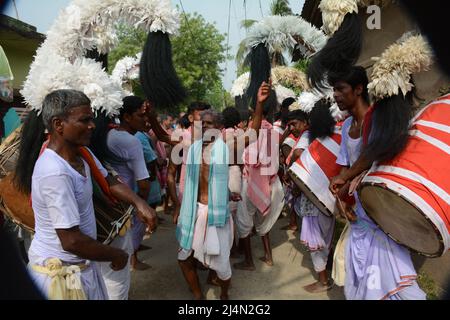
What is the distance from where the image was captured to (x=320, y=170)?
3.07 meters

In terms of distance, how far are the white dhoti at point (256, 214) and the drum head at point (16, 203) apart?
7.91ft

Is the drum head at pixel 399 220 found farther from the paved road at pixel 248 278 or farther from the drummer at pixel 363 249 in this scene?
the paved road at pixel 248 278

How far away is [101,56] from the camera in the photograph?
310 centimetres

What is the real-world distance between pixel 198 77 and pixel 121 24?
52.6 ft

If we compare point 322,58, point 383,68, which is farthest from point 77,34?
point 383,68

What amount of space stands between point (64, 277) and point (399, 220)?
1967mm

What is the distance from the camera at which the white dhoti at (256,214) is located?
13.9ft

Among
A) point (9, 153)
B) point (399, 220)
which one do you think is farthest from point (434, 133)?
point (9, 153)

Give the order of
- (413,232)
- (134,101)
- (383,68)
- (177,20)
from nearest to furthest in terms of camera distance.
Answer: (383,68) → (413,232) → (177,20) → (134,101)

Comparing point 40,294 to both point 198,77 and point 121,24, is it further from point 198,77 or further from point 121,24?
point 198,77

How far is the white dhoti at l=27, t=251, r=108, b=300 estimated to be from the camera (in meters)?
1.80

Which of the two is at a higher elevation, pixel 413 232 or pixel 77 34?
pixel 77 34

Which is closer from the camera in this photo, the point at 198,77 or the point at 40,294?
the point at 40,294

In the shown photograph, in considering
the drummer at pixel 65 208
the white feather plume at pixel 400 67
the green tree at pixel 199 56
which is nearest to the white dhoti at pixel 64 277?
the drummer at pixel 65 208
